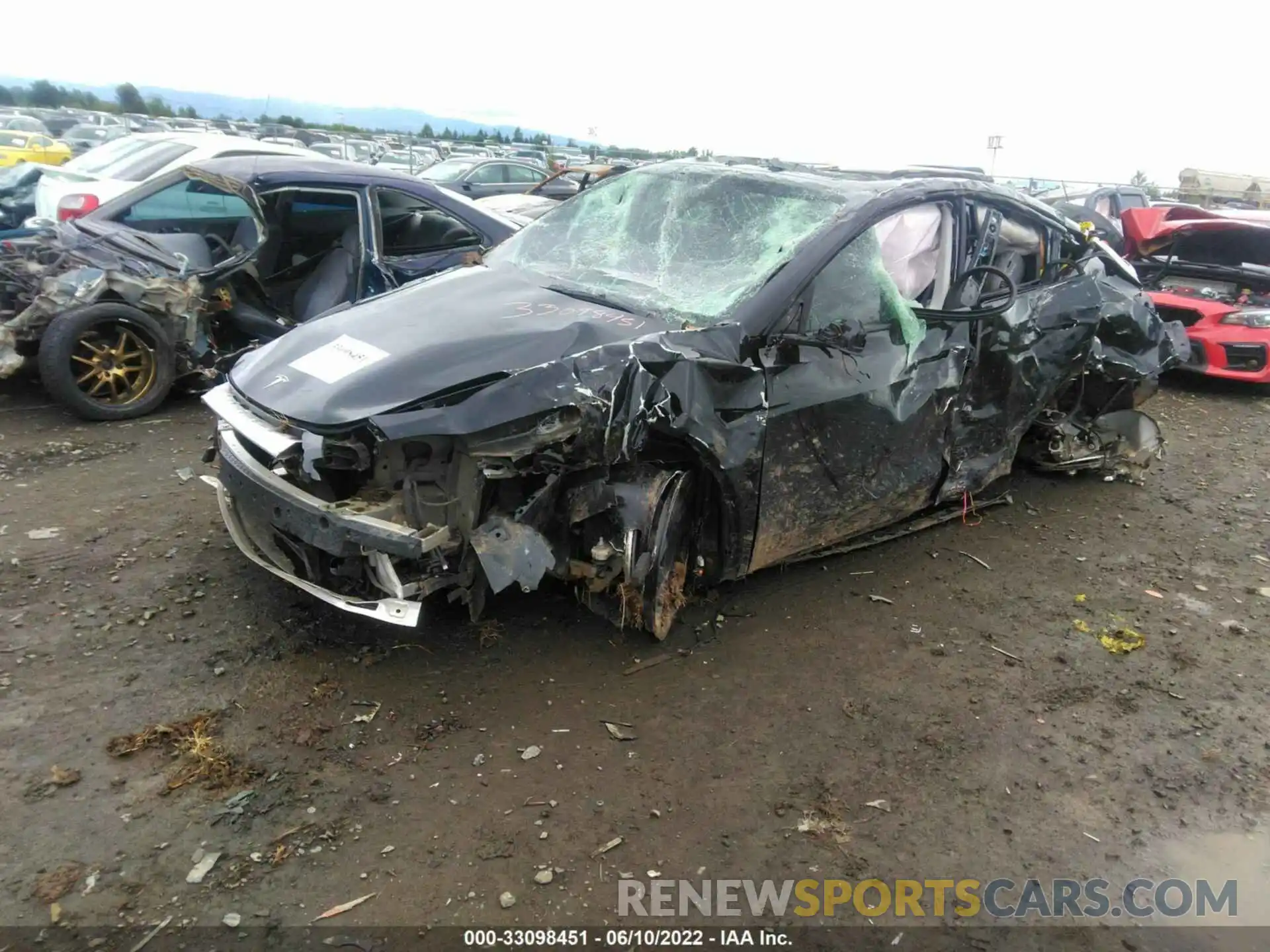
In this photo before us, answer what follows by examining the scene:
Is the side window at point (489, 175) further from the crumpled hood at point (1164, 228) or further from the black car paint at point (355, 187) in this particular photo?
the crumpled hood at point (1164, 228)

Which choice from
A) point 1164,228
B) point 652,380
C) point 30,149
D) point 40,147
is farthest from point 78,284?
point 40,147

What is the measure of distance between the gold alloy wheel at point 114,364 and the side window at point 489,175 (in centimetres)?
1077

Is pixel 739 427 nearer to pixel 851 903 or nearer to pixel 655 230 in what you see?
pixel 655 230

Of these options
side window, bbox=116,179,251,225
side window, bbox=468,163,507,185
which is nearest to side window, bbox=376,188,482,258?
side window, bbox=116,179,251,225

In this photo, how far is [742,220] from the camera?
12.3 feet

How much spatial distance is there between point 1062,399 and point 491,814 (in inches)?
170

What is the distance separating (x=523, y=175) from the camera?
16.7 metres

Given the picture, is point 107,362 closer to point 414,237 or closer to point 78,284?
point 78,284

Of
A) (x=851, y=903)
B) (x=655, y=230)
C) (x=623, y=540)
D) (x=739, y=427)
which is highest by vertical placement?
(x=655, y=230)

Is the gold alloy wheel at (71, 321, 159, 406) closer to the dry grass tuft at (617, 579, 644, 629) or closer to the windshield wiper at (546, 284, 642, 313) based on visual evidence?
the windshield wiper at (546, 284, 642, 313)

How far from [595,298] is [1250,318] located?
7.11 m

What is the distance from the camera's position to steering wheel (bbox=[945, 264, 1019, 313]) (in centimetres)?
361

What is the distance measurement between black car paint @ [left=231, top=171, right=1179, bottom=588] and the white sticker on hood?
56 mm

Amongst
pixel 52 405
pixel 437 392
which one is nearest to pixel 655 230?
pixel 437 392
